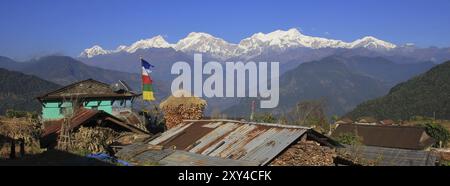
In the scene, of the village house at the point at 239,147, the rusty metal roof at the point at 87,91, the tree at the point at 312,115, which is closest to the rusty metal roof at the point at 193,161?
the village house at the point at 239,147

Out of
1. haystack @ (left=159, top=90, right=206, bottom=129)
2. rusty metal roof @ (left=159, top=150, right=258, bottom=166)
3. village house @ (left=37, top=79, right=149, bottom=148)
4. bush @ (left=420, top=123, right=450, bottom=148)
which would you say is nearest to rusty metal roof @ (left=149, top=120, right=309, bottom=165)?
rusty metal roof @ (left=159, top=150, right=258, bottom=166)

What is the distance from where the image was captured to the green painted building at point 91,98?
33250 mm

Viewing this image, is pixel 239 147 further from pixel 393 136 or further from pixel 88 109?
pixel 393 136

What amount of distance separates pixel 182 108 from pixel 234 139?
7.89m

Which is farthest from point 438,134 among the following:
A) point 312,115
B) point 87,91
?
point 87,91

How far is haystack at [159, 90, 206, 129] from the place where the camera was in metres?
22.3

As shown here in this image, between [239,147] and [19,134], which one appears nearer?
[239,147]

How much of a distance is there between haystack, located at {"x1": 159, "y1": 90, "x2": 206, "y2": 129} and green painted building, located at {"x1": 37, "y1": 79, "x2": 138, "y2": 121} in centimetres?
1184

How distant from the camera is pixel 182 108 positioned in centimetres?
2253

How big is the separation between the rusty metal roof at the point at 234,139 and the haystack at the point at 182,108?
3.60 metres
